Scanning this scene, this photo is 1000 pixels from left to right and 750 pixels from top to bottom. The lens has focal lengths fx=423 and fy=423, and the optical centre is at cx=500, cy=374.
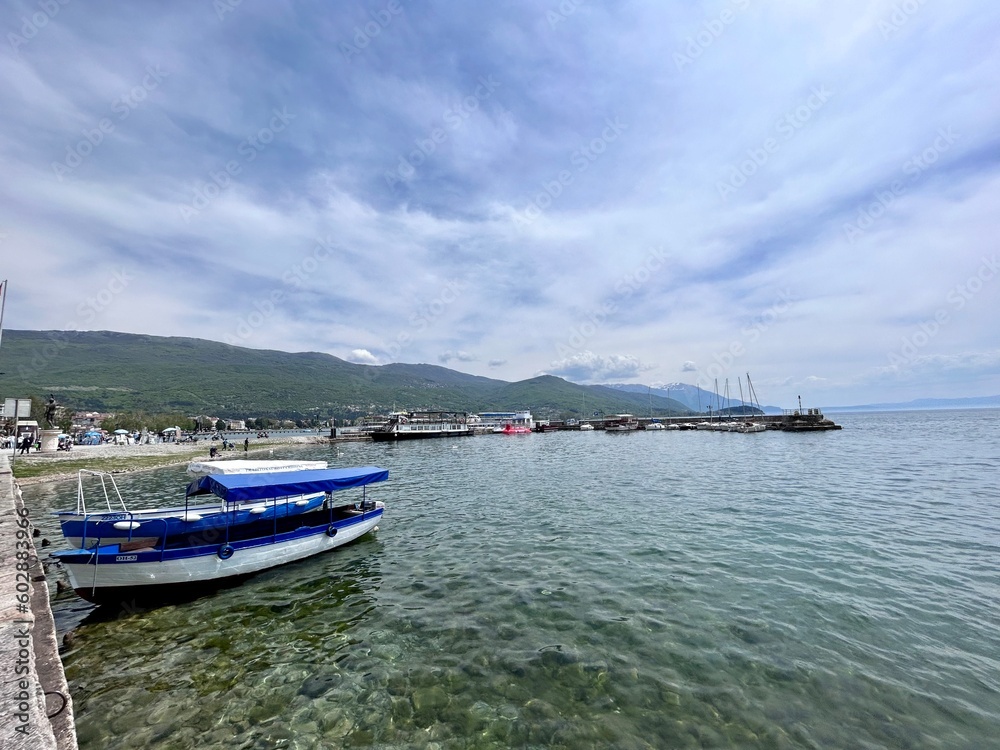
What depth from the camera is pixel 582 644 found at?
410 inches

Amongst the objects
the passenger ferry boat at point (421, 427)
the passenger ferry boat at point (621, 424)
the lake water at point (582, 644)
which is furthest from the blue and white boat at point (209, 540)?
the passenger ferry boat at point (621, 424)

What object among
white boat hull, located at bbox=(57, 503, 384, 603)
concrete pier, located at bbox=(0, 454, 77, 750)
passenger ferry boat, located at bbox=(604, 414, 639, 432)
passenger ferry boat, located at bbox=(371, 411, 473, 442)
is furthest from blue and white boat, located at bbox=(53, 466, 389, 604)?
passenger ferry boat, located at bbox=(604, 414, 639, 432)

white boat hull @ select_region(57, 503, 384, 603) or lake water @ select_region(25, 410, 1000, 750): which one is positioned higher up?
white boat hull @ select_region(57, 503, 384, 603)

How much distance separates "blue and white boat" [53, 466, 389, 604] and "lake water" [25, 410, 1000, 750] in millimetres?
859

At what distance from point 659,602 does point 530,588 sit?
3931 mm

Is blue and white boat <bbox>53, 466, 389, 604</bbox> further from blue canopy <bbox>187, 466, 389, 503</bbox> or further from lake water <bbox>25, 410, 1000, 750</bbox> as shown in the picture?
lake water <bbox>25, 410, 1000, 750</bbox>

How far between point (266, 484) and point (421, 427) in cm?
10928

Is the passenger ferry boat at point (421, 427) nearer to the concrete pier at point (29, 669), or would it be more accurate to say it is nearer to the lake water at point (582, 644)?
the lake water at point (582, 644)

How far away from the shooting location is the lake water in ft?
25.7

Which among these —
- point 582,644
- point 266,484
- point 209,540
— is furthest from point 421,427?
point 582,644

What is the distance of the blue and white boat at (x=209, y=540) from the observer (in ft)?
42.1

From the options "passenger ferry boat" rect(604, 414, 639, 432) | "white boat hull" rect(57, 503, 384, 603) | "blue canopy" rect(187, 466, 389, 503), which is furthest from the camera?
"passenger ferry boat" rect(604, 414, 639, 432)

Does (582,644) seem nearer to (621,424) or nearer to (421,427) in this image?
(421,427)

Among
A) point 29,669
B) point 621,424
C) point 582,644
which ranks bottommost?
point 582,644
